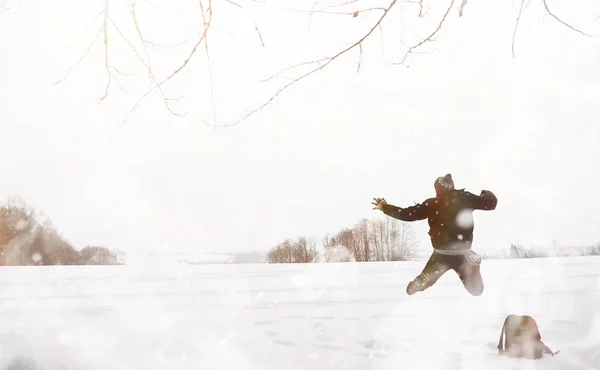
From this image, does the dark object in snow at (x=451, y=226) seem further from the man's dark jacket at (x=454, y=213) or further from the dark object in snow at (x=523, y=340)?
Result: the dark object in snow at (x=523, y=340)

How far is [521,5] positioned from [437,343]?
3.87m

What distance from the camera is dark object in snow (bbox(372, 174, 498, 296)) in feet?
19.5

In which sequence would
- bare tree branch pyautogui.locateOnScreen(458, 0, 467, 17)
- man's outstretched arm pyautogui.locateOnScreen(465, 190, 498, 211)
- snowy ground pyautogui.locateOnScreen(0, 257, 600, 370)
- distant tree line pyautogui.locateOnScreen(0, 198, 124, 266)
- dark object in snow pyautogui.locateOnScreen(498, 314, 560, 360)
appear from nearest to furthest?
bare tree branch pyautogui.locateOnScreen(458, 0, 467, 17) → dark object in snow pyautogui.locateOnScreen(498, 314, 560, 360) → snowy ground pyautogui.locateOnScreen(0, 257, 600, 370) → man's outstretched arm pyautogui.locateOnScreen(465, 190, 498, 211) → distant tree line pyautogui.locateOnScreen(0, 198, 124, 266)

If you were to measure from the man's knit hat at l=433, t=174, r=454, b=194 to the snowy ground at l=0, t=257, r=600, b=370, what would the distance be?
1.77m

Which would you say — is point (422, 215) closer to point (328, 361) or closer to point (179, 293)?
point (328, 361)

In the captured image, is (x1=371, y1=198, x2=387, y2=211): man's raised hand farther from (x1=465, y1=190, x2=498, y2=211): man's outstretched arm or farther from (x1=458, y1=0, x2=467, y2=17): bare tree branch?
(x1=458, y1=0, x2=467, y2=17): bare tree branch

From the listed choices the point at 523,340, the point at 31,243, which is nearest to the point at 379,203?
the point at 523,340

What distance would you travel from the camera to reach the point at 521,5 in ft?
8.23

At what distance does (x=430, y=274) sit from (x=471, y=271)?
51 cm

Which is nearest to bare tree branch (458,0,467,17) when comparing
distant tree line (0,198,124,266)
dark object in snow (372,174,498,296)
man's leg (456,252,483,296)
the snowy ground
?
the snowy ground

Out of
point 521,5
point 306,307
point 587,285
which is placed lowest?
point 587,285

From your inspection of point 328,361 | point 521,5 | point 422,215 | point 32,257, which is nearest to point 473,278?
point 422,215

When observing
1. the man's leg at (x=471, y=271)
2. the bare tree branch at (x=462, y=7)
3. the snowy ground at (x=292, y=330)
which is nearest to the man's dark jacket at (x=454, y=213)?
the man's leg at (x=471, y=271)

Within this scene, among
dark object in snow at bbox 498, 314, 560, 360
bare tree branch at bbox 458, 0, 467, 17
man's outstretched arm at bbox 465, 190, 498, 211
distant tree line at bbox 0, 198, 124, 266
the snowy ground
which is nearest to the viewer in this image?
bare tree branch at bbox 458, 0, 467, 17
